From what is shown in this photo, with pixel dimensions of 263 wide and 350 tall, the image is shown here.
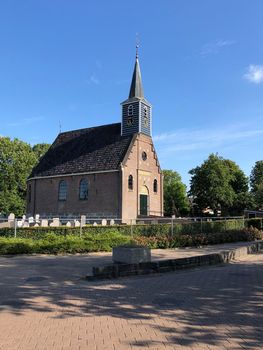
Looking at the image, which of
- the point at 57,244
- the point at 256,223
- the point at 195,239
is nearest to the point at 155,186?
the point at 256,223

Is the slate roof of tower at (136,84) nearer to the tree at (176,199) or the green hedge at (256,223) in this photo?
the green hedge at (256,223)

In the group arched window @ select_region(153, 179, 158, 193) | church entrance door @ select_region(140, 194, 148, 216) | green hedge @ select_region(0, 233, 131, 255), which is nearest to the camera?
green hedge @ select_region(0, 233, 131, 255)

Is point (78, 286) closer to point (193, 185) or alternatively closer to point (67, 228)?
point (67, 228)

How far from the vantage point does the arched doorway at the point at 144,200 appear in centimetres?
4018

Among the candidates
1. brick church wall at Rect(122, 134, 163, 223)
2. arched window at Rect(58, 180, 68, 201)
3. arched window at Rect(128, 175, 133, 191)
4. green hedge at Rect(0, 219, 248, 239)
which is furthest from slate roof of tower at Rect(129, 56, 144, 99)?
green hedge at Rect(0, 219, 248, 239)

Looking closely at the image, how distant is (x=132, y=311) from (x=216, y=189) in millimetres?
57652

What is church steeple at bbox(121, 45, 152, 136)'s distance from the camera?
133 feet

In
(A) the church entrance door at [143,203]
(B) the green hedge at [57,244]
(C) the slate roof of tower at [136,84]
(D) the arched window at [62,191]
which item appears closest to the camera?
(B) the green hedge at [57,244]

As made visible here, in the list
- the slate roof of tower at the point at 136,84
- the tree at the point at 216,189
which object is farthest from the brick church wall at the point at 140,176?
the tree at the point at 216,189

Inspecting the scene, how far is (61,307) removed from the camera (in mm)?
8055

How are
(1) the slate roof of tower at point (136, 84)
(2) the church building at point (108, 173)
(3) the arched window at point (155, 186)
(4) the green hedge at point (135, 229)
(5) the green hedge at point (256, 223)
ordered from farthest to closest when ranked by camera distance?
→ (3) the arched window at point (155, 186) < (1) the slate roof of tower at point (136, 84) < (2) the church building at point (108, 173) < (5) the green hedge at point (256, 223) < (4) the green hedge at point (135, 229)

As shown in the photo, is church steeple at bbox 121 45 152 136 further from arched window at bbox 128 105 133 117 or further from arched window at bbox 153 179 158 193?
arched window at bbox 153 179 158 193

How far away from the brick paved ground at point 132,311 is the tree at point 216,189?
52.3 metres

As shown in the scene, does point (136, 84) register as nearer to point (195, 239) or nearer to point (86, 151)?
point (86, 151)
